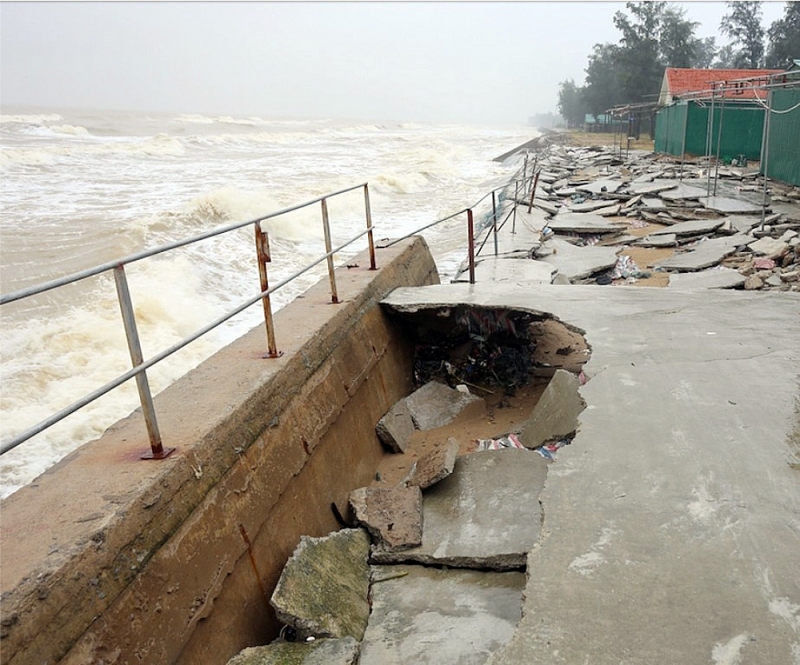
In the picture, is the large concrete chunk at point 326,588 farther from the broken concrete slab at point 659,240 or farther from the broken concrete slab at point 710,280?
the broken concrete slab at point 659,240

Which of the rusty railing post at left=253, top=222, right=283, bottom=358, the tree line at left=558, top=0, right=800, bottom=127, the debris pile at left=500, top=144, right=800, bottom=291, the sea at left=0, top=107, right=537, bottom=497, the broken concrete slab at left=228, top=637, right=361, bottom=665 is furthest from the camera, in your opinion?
the tree line at left=558, top=0, right=800, bottom=127

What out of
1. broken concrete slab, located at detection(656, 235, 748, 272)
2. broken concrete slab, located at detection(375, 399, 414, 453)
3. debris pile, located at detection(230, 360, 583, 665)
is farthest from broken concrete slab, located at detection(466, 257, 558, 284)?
debris pile, located at detection(230, 360, 583, 665)

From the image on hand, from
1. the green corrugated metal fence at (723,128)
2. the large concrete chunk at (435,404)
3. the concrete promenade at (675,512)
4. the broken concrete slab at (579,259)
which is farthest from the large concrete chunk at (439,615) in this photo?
the green corrugated metal fence at (723,128)

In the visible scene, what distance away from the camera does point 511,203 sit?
52.9 feet

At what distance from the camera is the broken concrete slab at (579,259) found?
30.7 ft

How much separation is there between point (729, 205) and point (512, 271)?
7.89m

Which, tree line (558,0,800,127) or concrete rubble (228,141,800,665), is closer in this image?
concrete rubble (228,141,800,665)

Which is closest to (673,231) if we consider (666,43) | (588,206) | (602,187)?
(588,206)

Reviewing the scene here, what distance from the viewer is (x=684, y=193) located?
15.6m

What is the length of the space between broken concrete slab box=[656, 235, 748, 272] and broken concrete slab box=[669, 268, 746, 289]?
748mm

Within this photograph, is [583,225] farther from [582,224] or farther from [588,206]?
[588,206]

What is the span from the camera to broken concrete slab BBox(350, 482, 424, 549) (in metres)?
3.62

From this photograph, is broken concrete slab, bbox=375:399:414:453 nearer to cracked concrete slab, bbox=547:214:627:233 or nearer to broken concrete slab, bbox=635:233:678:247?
broken concrete slab, bbox=635:233:678:247

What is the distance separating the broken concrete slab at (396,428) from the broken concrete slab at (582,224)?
8572 millimetres
